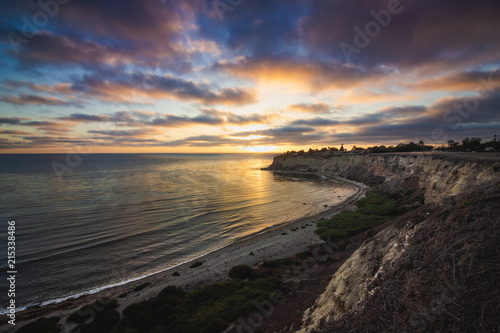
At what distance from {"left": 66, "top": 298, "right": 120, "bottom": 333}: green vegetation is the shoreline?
Answer: 2.23 ft

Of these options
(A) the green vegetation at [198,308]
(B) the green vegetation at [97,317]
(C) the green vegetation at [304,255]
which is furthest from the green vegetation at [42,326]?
(C) the green vegetation at [304,255]

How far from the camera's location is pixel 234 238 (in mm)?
26250

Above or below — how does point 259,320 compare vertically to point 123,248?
above

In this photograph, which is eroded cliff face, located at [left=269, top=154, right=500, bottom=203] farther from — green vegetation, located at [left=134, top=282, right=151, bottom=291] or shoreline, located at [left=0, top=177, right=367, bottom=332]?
green vegetation, located at [left=134, top=282, right=151, bottom=291]

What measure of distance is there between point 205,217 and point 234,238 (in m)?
9.58

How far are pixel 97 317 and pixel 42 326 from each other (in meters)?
2.89

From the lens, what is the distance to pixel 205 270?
17438mm

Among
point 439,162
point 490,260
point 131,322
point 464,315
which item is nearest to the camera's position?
point 464,315

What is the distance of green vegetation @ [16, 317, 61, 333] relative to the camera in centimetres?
1166

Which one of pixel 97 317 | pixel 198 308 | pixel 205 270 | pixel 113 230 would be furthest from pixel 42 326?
pixel 113 230

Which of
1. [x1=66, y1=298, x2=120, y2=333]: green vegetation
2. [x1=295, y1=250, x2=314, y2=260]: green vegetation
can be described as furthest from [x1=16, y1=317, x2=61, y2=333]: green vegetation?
[x1=295, y1=250, x2=314, y2=260]: green vegetation

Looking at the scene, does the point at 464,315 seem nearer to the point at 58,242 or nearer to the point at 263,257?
the point at 263,257

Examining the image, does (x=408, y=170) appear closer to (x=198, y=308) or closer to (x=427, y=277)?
(x=427, y=277)

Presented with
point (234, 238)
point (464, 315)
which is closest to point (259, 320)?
point (464, 315)
